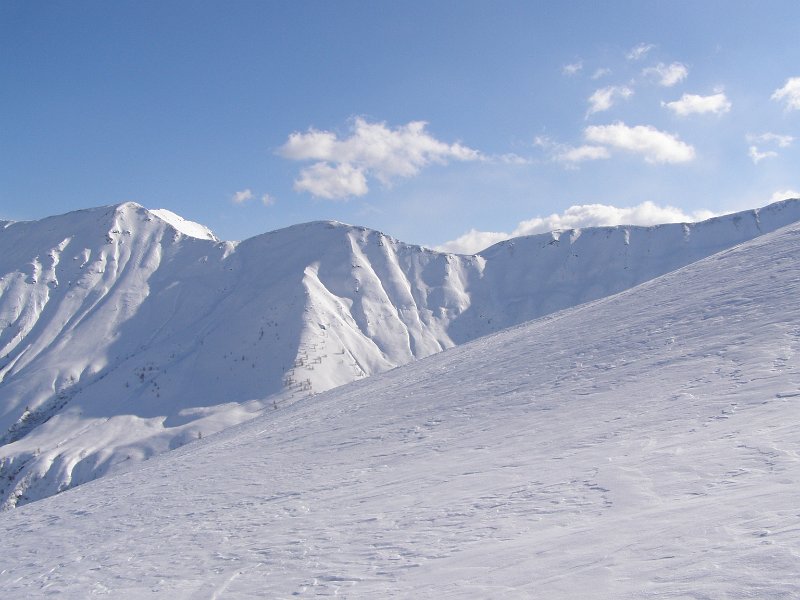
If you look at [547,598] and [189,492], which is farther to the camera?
[189,492]

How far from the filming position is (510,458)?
55.7ft

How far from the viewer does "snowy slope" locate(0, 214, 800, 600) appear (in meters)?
9.18

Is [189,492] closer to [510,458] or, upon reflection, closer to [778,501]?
[510,458]

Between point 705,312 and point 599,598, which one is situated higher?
point 705,312

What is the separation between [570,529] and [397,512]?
4.94 meters

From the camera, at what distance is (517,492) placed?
13.8 meters

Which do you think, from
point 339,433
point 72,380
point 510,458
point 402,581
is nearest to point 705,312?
point 510,458

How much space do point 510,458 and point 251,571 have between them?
293 inches

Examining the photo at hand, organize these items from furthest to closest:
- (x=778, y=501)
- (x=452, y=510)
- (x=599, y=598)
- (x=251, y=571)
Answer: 1. (x=452, y=510)
2. (x=251, y=571)
3. (x=778, y=501)
4. (x=599, y=598)

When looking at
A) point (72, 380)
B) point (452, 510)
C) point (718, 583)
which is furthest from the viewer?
point (72, 380)

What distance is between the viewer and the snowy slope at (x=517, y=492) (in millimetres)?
9180

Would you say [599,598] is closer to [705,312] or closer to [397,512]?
[397,512]

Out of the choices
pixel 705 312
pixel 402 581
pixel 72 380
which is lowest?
pixel 402 581

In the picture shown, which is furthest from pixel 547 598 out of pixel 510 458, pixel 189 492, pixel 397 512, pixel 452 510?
pixel 189 492
